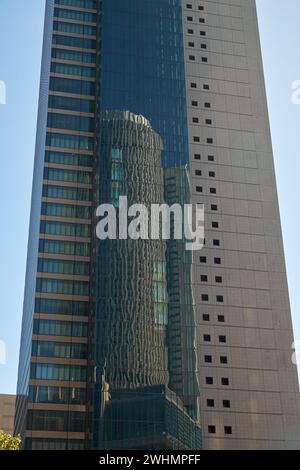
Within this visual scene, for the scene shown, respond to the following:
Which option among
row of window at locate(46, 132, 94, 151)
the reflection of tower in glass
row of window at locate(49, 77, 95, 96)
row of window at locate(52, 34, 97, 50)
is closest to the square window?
the reflection of tower in glass

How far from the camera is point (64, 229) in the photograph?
81.5m

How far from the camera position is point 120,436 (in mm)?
67938

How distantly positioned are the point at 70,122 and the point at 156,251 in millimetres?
21517

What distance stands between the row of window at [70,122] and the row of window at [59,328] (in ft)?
81.3

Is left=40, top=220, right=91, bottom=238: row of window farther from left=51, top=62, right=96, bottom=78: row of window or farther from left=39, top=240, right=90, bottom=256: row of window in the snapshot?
left=51, top=62, right=96, bottom=78: row of window

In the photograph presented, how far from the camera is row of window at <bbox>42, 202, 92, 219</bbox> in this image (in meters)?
82.1

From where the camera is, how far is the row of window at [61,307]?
254ft

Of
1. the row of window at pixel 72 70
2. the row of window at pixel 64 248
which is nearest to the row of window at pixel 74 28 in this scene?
the row of window at pixel 72 70

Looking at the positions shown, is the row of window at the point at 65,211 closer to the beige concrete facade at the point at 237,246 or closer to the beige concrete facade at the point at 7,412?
the beige concrete facade at the point at 237,246

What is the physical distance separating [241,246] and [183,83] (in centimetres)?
2245

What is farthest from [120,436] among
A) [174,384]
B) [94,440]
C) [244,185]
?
[244,185]

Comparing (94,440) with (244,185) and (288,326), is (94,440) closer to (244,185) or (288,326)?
(288,326)

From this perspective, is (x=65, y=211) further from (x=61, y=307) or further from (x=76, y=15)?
(x=76, y=15)

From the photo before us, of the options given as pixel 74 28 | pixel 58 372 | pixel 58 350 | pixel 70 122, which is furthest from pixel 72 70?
pixel 58 372
